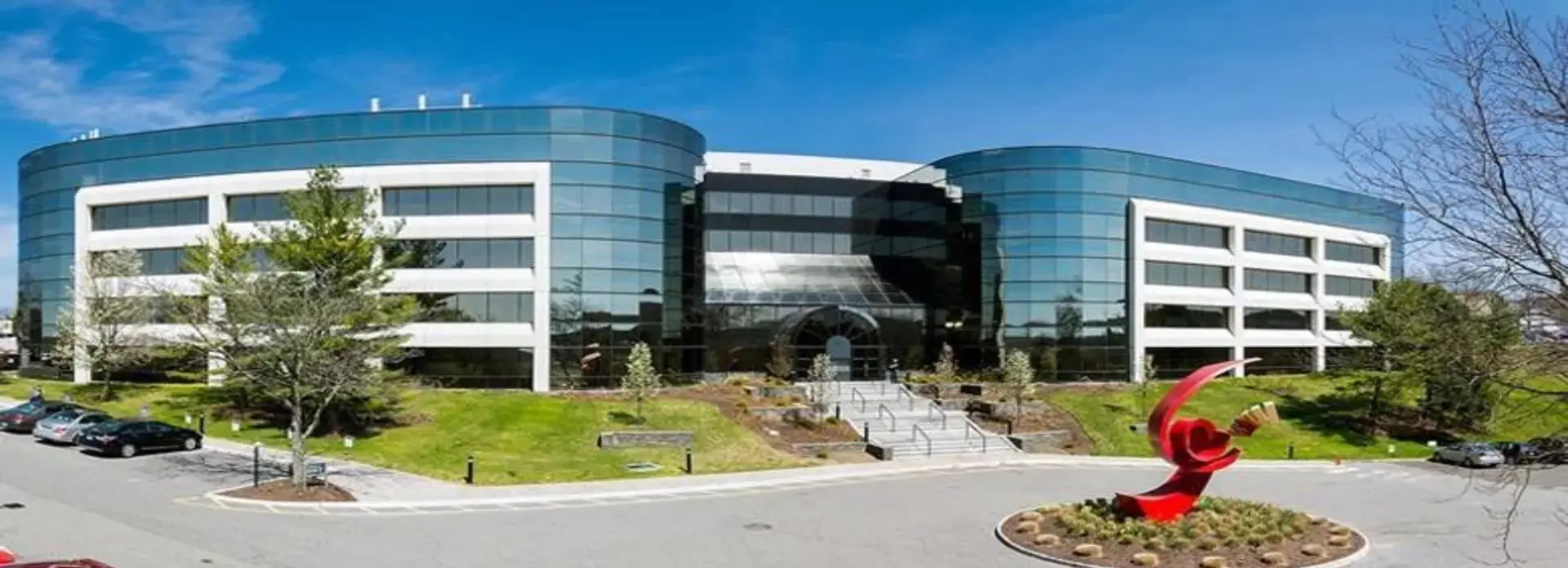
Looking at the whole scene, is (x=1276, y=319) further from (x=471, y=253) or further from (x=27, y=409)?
(x=27, y=409)

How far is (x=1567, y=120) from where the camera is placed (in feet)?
23.9

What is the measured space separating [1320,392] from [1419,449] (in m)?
10.5

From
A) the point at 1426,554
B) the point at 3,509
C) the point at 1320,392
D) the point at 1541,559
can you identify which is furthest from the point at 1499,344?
the point at 1320,392

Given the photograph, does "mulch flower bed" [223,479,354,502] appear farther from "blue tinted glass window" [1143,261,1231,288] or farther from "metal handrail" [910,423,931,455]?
"blue tinted glass window" [1143,261,1231,288]

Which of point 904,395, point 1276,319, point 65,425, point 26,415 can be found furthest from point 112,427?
point 1276,319

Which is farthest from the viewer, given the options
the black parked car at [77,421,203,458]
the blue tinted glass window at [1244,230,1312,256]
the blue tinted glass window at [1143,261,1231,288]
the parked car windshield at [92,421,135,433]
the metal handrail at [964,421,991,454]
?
the blue tinted glass window at [1244,230,1312,256]

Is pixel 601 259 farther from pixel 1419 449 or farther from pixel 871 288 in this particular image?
pixel 1419 449

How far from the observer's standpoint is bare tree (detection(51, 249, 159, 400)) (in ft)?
152

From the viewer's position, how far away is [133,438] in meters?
32.2

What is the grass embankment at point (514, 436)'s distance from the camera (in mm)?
32125

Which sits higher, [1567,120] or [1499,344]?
[1567,120]

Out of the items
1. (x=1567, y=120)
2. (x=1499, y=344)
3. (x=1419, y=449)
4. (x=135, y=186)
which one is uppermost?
(x=135, y=186)

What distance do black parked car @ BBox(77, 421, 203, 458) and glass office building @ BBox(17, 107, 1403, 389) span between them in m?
12.7

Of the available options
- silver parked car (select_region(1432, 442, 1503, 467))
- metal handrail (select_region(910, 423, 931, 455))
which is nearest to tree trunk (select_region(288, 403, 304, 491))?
metal handrail (select_region(910, 423, 931, 455))
